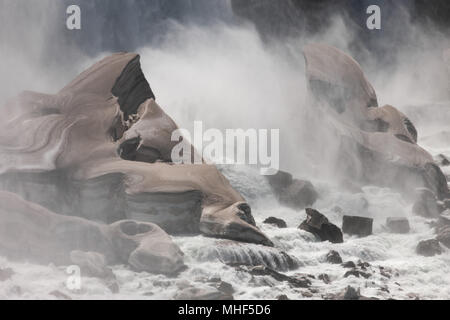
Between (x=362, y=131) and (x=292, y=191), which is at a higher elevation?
(x=362, y=131)

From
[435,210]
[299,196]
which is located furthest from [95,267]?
[435,210]

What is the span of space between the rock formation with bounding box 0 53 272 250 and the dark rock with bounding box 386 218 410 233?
734 cm

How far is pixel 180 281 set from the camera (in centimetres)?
2355

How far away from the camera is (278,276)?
24.9m

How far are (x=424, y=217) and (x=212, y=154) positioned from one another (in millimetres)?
12584

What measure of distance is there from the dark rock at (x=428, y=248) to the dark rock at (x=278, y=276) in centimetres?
672

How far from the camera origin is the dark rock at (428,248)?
29625 mm

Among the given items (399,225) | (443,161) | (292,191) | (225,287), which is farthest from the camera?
(443,161)

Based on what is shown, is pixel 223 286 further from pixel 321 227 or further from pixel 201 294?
pixel 321 227

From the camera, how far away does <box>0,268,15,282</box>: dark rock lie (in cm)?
2252

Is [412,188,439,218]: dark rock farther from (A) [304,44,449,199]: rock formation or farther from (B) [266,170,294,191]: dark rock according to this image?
(B) [266,170,294,191]: dark rock

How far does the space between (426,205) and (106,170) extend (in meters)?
15.4

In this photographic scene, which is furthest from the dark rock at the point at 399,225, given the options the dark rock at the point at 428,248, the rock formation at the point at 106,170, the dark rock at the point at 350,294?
the dark rock at the point at 350,294

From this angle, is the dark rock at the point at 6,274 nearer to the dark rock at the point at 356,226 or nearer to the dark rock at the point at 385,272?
the dark rock at the point at 385,272
